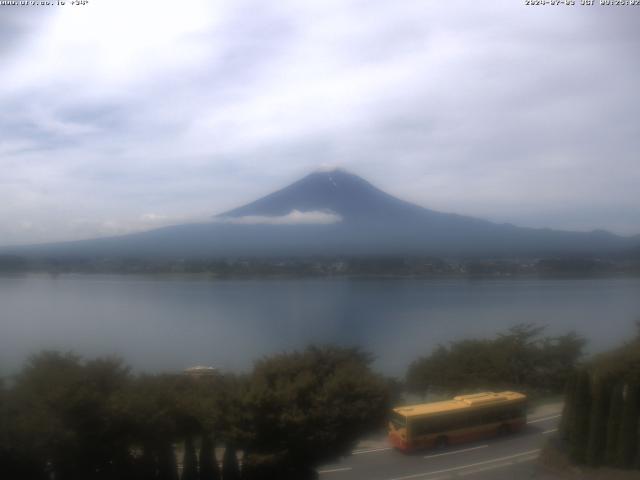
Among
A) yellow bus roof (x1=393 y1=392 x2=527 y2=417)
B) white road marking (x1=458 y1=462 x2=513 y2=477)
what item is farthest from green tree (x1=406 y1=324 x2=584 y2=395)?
white road marking (x1=458 y1=462 x2=513 y2=477)

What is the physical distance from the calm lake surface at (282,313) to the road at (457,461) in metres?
2.59

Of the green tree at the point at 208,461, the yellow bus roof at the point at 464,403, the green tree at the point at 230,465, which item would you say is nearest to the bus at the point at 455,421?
the yellow bus roof at the point at 464,403

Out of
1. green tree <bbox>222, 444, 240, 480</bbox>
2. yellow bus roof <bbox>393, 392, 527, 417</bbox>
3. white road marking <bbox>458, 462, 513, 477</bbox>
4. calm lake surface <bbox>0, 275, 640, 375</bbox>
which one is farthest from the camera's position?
calm lake surface <bbox>0, 275, 640, 375</bbox>

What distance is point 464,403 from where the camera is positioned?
24.3 ft

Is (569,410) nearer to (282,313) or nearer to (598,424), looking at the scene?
(598,424)

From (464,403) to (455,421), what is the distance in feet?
1.37

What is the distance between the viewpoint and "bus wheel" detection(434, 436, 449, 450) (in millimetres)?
6949

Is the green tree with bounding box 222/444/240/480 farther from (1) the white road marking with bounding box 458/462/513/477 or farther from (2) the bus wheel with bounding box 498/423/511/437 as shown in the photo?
(2) the bus wheel with bounding box 498/423/511/437

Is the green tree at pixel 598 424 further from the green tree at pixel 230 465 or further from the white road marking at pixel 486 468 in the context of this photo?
the green tree at pixel 230 465

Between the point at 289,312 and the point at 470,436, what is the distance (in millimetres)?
6940

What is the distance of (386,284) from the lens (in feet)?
49.9

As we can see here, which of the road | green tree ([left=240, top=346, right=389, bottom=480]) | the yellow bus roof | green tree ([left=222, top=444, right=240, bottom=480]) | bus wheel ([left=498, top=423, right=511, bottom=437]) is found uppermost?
green tree ([left=240, top=346, right=389, bottom=480])

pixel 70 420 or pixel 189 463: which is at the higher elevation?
pixel 70 420

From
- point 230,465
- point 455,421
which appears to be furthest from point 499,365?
point 230,465
